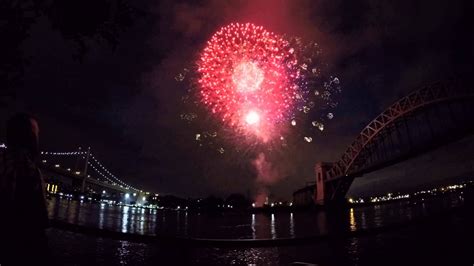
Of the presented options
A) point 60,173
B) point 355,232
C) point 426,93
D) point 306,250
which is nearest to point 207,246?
point 306,250

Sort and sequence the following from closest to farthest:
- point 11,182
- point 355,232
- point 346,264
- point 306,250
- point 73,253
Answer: point 11,182
point 346,264
point 73,253
point 306,250
point 355,232

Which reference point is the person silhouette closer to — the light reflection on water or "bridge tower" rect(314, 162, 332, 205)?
the light reflection on water

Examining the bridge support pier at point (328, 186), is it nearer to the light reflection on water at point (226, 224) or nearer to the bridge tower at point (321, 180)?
the bridge tower at point (321, 180)

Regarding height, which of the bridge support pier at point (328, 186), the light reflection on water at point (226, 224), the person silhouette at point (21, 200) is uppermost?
the bridge support pier at point (328, 186)

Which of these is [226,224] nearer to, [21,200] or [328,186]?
[21,200]

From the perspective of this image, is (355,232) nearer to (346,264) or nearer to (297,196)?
(346,264)

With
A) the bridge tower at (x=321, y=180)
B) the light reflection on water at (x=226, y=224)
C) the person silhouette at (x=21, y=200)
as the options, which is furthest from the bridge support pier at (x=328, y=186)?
the person silhouette at (x=21, y=200)

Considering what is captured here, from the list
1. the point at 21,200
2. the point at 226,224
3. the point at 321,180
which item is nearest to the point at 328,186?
the point at 321,180

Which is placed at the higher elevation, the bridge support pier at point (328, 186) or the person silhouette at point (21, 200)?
the bridge support pier at point (328, 186)

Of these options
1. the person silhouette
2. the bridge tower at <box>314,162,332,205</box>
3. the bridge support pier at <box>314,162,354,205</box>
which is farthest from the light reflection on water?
the bridge tower at <box>314,162,332,205</box>
